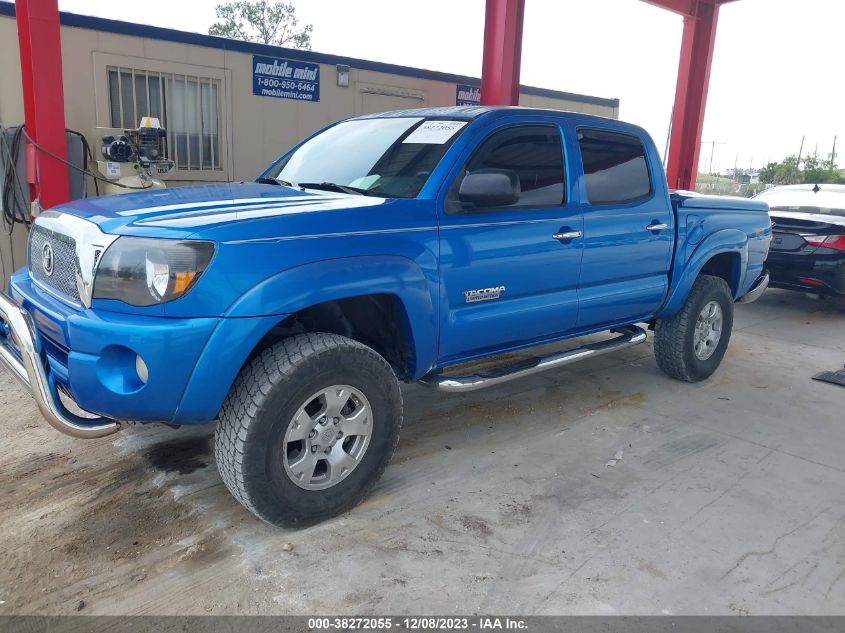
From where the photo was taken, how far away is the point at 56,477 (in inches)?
136

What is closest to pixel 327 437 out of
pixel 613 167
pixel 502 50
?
pixel 613 167

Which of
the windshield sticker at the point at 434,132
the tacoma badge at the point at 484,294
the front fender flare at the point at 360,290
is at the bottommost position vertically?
the tacoma badge at the point at 484,294

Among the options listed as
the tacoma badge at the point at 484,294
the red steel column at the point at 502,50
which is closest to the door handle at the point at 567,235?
the tacoma badge at the point at 484,294

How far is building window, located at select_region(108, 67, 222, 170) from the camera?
25.3 feet

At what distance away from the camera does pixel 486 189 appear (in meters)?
3.35

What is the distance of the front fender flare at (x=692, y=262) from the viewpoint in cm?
486

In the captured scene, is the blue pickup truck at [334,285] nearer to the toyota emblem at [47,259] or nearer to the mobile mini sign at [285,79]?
the toyota emblem at [47,259]

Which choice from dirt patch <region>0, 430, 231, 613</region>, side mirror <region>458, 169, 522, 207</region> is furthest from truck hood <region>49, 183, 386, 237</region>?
dirt patch <region>0, 430, 231, 613</region>

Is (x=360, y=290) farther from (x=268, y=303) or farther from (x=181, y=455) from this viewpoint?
(x=181, y=455)

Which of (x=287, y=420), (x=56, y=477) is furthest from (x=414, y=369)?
(x=56, y=477)

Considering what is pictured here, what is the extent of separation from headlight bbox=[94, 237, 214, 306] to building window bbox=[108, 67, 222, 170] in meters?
5.89

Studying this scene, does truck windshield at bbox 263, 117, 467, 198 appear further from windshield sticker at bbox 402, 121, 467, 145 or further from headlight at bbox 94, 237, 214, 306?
headlight at bbox 94, 237, 214, 306

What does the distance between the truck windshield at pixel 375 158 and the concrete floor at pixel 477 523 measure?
155 centimetres

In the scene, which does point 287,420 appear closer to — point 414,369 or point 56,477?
point 414,369
